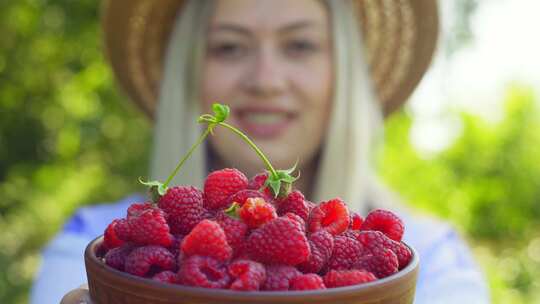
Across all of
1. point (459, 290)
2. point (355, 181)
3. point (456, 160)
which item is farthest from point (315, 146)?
point (456, 160)

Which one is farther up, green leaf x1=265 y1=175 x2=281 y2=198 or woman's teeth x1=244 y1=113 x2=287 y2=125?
green leaf x1=265 y1=175 x2=281 y2=198

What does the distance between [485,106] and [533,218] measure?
Answer: 88 cm

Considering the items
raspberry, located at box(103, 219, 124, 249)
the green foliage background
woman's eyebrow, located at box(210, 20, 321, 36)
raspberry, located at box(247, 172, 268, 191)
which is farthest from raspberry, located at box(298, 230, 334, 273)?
the green foliage background

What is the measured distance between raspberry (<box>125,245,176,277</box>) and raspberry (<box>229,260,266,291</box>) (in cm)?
6

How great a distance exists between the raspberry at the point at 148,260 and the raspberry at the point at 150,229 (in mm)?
11

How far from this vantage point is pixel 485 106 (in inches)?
193

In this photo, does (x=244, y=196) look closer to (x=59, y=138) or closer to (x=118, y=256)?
(x=118, y=256)

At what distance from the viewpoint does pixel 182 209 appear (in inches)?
26.7

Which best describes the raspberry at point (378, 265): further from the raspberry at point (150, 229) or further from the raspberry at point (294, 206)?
the raspberry at point (150, 229)

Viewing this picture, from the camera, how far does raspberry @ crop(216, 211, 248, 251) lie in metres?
0.64

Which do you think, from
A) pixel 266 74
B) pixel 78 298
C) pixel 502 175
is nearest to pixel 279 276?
pixel 78 298

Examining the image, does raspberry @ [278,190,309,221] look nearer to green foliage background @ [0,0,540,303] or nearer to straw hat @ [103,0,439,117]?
straw hat @ [103,0,439,117]

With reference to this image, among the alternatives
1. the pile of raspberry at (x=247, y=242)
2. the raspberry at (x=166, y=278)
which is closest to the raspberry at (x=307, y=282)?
the pile of raspberry at (x=247, y=242)

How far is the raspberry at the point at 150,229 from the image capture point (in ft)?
2.10
